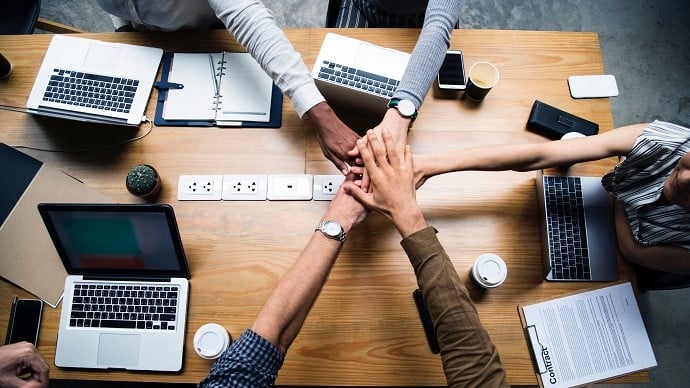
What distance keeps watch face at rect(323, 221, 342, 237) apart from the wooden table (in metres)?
0.12

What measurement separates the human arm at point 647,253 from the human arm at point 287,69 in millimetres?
753

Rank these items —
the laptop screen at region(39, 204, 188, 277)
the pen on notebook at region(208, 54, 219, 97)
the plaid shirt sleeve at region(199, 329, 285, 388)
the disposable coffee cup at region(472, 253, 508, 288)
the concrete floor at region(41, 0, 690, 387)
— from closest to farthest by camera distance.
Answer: the plaid shirt sleeve at region(199, 329, 285, 388)
the laptop screen at region(39, 204, 188, 277)
the disposable coffee cup at region(472, 253, 508, 288)
the pen on notebook at region(208, 54, 219, 97)
the concrete floor at region(41, 0, 690, 387)

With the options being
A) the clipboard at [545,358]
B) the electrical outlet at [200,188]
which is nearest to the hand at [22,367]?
the electrical outlet at [200,188]

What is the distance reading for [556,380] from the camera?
1.16 meters

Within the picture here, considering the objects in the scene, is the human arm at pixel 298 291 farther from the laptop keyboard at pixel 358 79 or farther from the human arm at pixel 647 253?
the human arm at pixel 647 253

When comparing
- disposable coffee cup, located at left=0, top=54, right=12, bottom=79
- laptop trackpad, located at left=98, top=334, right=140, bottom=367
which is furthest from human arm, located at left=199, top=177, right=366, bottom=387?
disposable coffee cup, located at left=0, top=54, right=12, bottom=79

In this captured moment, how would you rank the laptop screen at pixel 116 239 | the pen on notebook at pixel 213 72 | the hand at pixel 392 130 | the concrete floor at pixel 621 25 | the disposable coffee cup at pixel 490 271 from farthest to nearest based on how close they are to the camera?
the concrete floor at pixel 621 25
the pen on notebook at pixel 213 72
the hand at pixel 392 130
the disposable coffee cup at pixel 490 271
the laptop screen at pixel 116 239

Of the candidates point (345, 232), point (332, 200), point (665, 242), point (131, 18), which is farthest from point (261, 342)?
point (131, 18)

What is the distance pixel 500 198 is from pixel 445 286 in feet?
1.28

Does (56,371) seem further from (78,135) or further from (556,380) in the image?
(556,380)

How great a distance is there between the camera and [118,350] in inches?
46.2

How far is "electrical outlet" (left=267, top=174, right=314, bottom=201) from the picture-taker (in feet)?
4.29

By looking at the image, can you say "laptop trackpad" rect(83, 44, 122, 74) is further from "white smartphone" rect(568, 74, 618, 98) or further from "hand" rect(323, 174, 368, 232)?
"white smartphone" rect(568, 74, 618, 98)

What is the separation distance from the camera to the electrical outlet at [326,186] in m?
1.31
